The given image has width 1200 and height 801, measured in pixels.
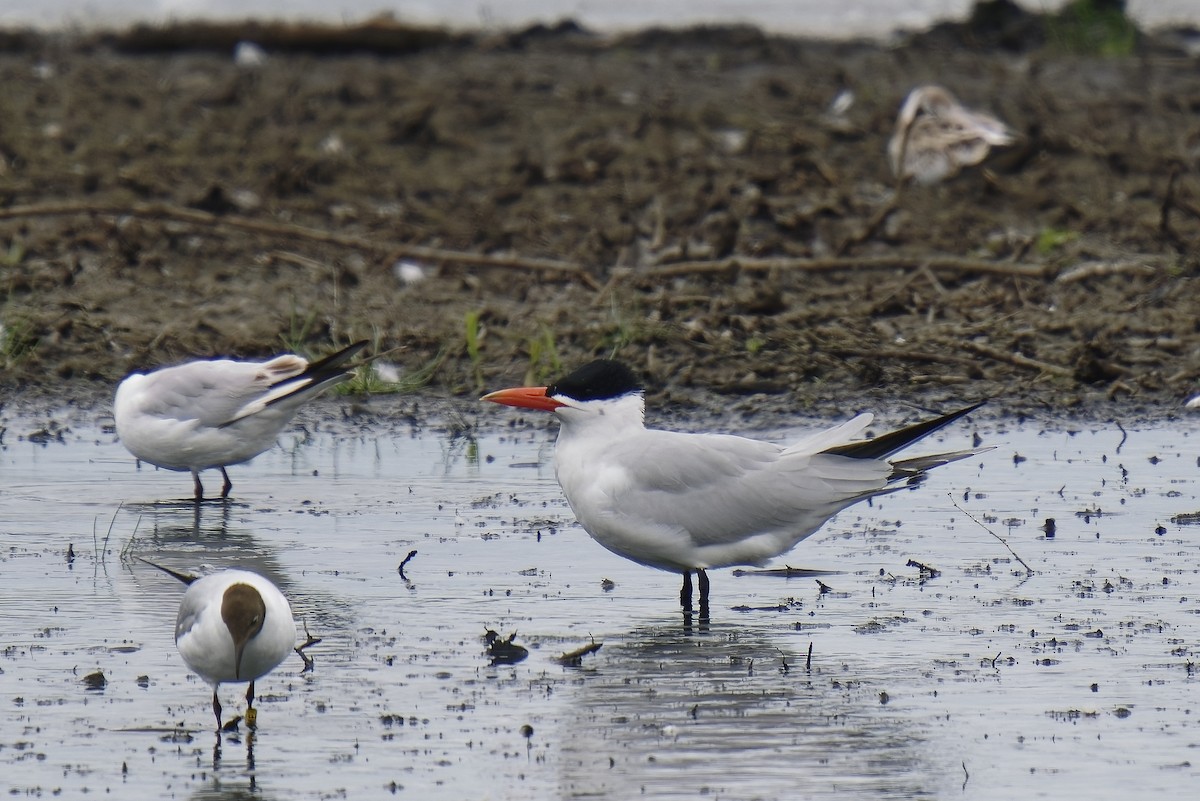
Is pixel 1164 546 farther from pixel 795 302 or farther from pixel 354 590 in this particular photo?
pixel 795 302

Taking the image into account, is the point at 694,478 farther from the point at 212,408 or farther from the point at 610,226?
the point at 610,226

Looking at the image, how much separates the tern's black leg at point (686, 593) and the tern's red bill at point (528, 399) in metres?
0.77

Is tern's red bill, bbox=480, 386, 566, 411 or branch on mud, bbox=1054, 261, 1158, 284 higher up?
tern's red bill, bbox=480, 386, 566, 411

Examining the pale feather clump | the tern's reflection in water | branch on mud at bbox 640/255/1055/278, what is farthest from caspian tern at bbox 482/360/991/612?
the pale feather clump

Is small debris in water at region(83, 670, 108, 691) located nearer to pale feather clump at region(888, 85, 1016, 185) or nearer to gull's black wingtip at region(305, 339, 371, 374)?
gull's black wingtip at region(305, 339, 371, 374)

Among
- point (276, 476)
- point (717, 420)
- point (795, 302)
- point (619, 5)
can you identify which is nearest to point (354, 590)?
point (276, 476)

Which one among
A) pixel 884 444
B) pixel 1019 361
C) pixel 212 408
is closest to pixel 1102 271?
pixel 1019 361

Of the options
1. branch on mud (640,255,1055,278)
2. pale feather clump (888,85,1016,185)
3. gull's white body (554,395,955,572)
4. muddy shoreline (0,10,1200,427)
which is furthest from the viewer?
pale feather clump (888,85,1016,185)

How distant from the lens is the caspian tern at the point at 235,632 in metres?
5.13

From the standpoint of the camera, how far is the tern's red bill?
7.16m

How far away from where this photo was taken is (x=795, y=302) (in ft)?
38.9

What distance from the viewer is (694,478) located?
690cm

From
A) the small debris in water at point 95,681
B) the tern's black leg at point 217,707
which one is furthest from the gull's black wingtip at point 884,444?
the small debris in water at point 95,681

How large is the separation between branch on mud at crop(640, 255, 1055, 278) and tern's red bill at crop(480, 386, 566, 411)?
4.82 meters
